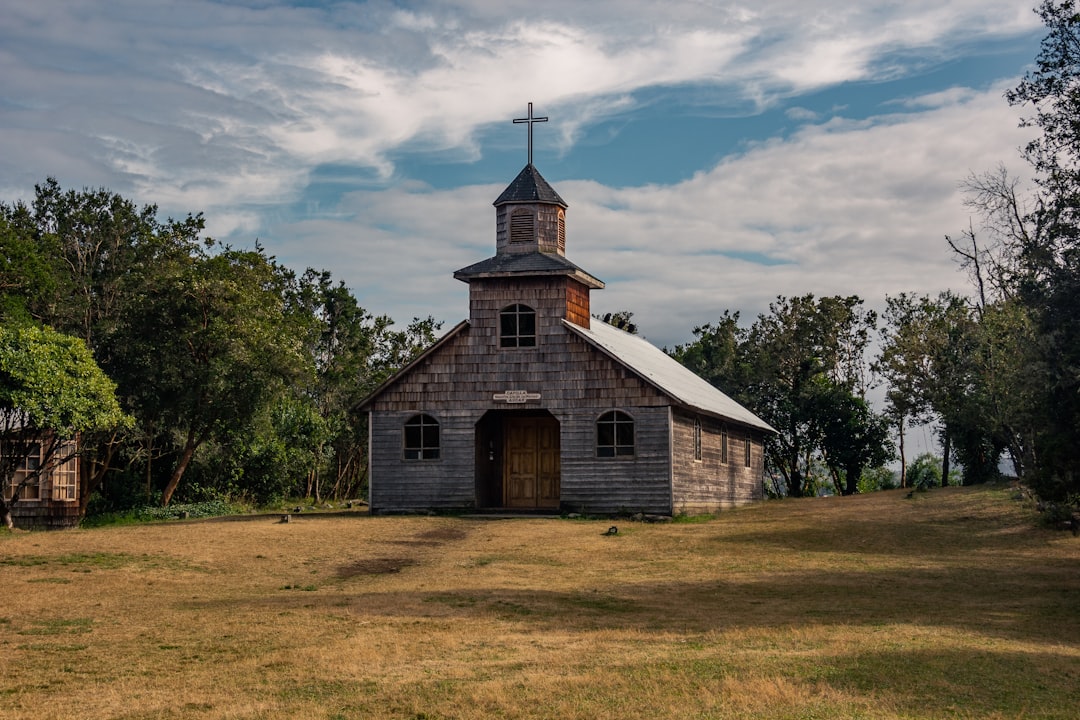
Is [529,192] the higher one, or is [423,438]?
[529,192]

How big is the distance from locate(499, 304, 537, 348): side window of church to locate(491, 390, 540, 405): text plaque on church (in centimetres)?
145

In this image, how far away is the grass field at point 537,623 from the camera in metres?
11.5

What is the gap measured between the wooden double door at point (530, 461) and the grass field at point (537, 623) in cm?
682

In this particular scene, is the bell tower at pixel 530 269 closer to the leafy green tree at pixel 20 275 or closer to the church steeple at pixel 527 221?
the church steeple at pixel 527 221

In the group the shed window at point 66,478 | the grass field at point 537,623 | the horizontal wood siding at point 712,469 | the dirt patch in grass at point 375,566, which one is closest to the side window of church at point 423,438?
the grass field at point 537,623

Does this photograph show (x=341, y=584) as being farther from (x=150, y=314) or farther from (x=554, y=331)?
(x=150, y=314)

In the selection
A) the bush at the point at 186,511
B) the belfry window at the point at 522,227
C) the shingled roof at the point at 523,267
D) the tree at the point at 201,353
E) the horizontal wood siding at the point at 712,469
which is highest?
the belfry window at the point at 522,227

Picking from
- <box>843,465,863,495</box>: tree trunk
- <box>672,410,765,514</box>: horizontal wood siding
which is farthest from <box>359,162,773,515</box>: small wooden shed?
<box>843,465,863,495</box>: tree trunk

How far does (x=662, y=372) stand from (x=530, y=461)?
673 centimetres

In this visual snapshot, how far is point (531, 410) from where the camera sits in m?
36.2

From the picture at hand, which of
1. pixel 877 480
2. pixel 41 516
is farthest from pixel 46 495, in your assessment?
pixel 877 480

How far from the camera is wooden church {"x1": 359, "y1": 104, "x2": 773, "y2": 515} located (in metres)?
34.0

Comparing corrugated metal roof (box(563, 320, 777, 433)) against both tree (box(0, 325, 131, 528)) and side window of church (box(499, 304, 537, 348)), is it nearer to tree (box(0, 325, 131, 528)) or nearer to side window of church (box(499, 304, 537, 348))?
side window of church (box(499, 304, 537, 348))

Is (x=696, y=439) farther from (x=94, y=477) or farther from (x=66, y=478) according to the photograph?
(x=66, y=478)
